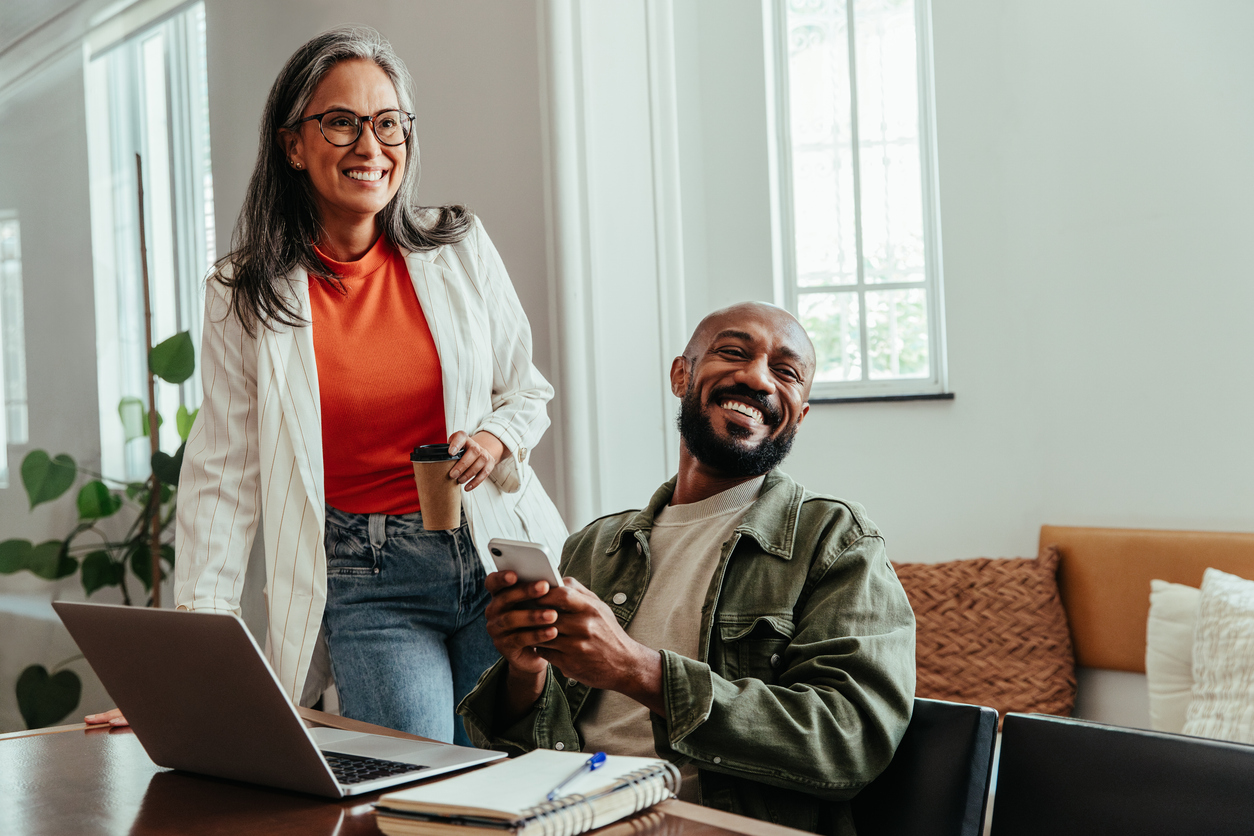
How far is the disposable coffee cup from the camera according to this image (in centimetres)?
147

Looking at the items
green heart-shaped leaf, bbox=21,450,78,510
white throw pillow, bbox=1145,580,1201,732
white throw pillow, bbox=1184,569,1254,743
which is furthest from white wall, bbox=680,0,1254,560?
green heart-shaped leaf, bbox=21,450,78,510

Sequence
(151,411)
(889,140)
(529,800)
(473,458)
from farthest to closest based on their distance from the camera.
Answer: (889,140) → (151,411) → (473,458) → (529,800)

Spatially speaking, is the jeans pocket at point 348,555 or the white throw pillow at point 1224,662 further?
the white throw pillow at point 1224,662

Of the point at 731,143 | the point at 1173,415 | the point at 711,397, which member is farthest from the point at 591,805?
the point at 731,143

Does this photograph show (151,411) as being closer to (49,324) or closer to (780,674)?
(49,324)

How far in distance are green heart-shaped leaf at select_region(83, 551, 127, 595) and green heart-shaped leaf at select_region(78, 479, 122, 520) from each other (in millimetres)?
110

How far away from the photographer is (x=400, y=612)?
165 centimetres

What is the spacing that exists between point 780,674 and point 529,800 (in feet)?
1.69

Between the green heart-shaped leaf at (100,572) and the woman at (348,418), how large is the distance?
5.11ft

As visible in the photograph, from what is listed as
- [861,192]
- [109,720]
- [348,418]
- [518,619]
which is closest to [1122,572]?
[861,192]

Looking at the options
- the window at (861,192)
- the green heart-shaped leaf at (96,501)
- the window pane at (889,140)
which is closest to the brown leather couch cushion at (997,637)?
the window at (861,192)

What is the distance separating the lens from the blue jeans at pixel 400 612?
161 centimetres

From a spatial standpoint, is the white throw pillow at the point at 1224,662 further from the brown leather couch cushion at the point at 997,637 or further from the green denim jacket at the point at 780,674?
the green denim jacket at the point at 780,674

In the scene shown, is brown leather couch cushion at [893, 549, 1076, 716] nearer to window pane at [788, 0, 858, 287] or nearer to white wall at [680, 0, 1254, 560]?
white wall at [680, 0, 1254, 560]
